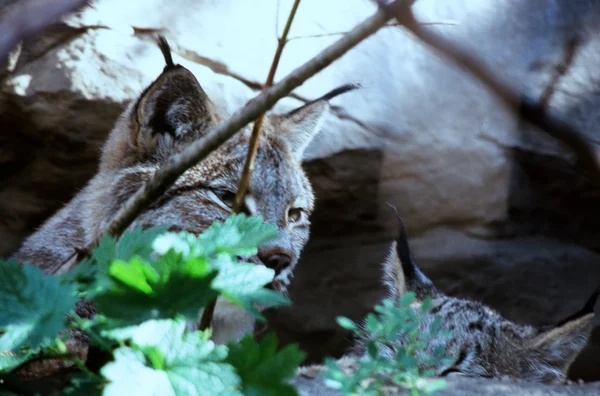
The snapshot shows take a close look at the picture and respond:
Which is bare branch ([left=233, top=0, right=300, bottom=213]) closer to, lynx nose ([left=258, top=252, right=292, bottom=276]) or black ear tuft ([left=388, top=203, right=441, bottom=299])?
lynx nose ([left=258, top=252, right=292, bottom=276])

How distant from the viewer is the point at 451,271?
15.9 feet

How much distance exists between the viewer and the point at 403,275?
348cm

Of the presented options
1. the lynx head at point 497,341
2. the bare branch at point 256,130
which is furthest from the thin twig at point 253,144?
the lynx head at point 497,341

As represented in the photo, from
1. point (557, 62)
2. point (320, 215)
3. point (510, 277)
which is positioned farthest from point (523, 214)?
point (320, 215)

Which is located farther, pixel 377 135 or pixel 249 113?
pixel 377 135

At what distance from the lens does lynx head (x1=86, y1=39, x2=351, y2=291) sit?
3023 millimetres

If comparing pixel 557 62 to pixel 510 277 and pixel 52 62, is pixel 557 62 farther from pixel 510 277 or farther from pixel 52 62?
pixel 52 62

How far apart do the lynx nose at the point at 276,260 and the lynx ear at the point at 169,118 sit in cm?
64

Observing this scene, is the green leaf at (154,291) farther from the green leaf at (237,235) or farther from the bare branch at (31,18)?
the bare branch at (31,18)

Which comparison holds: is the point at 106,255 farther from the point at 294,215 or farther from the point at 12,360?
the point at 294,215

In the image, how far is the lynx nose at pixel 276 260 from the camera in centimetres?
292

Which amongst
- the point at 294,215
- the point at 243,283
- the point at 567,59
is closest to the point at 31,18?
the point at 243,283

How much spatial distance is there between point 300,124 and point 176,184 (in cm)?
84

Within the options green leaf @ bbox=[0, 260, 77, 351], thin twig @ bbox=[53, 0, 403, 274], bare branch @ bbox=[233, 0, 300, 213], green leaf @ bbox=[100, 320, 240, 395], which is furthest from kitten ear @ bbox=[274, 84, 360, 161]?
green leaf @ bbox=[100, 320, 240, 395]
